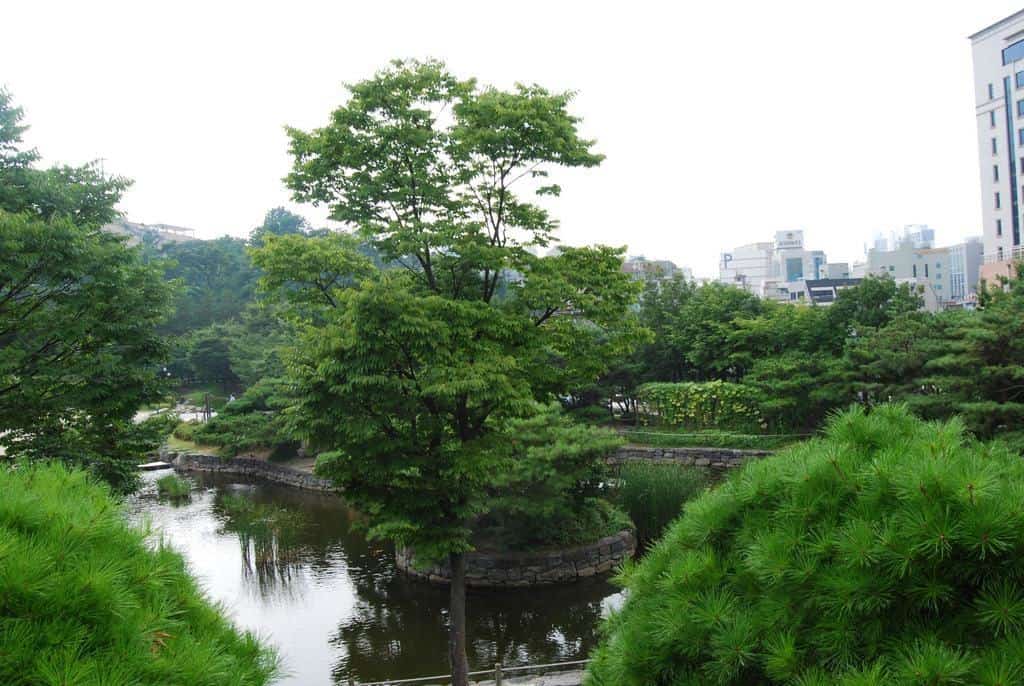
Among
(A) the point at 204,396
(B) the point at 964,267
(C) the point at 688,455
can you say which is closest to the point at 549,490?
(C) the point at 688,455

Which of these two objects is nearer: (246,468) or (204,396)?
(246,468)

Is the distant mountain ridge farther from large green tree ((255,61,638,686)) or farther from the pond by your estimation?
large green tree ((255,61,638,686))

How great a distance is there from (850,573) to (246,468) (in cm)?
2686

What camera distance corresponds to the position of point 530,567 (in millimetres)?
13430

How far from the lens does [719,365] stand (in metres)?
25.7

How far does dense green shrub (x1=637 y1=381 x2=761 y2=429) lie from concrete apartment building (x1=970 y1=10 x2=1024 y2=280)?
16.6 m

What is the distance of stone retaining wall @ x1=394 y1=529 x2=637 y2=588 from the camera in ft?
43.8

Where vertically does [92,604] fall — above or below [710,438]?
above

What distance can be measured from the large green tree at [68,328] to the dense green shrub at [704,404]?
62.8 feet

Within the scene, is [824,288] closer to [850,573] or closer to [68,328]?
[68,328]

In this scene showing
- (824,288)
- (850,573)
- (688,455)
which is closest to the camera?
(850,573)

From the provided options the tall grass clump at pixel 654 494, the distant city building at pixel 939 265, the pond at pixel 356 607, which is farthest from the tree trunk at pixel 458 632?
the distant city building at pixel 939 265

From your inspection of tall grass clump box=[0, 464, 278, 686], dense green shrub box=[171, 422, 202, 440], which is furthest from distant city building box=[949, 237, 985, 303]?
tall grass clump box=[0, 464, 278, 686]

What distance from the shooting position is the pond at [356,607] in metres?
10.6
